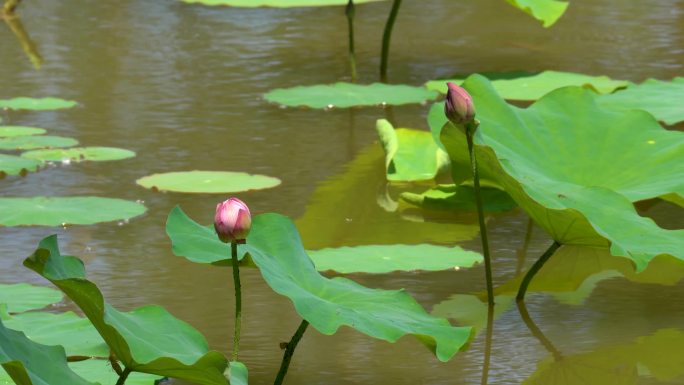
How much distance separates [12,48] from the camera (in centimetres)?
410

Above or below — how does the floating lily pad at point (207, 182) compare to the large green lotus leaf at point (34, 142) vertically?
above

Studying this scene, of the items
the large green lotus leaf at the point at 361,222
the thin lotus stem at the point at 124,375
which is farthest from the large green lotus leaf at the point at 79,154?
the thin lotus stem at the point at 124,375

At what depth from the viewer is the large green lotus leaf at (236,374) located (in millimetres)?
1249

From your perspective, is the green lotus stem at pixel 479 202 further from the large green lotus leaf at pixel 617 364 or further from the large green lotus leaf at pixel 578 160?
the large green lotus leaf at pixel 617 364

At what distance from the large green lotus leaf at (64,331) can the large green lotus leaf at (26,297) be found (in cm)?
9

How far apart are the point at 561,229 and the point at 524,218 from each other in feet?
2.01

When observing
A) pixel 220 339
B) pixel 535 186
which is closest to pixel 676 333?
pixel 535 186

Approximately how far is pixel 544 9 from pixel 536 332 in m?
1.91

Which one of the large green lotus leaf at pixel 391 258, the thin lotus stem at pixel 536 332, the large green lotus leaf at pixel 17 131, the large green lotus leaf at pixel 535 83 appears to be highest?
the thin lotus stem at pixel 536 332

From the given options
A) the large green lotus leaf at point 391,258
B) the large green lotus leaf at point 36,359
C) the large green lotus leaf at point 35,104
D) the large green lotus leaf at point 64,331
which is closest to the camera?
the large green lotus leaf at point 36,359

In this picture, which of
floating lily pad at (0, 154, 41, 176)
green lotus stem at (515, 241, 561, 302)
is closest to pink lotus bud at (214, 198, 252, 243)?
green lotus stem at (515, 241, 561, 302)

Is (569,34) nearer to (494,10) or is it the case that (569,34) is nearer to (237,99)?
(494,10)

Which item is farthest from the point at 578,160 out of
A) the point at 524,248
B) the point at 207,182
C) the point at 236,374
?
the point at 236,374

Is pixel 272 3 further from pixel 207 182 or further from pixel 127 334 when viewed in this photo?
pixel 127 334
